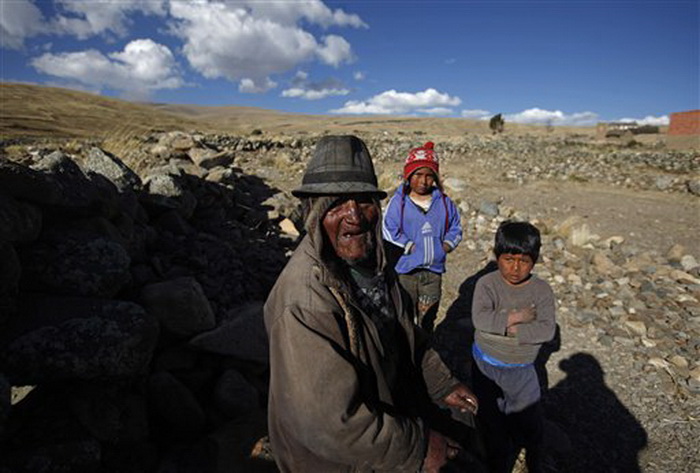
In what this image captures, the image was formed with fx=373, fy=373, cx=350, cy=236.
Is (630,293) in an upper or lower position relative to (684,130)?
lower

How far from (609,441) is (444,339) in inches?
70.4

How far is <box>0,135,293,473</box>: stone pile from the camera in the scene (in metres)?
2.01

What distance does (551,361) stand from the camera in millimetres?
4152

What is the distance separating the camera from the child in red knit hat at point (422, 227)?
3.68 meters

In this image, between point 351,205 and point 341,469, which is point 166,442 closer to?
point 341,469

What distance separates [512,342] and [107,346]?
2.49 m

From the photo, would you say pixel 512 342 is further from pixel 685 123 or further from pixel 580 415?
pixel 685 123

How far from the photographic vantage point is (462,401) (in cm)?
201

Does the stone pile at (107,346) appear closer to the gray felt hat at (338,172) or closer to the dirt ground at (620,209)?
the gray felt hat at (338,172)

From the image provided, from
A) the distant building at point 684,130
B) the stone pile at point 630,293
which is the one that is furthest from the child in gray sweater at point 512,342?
the distant building at point 684,130

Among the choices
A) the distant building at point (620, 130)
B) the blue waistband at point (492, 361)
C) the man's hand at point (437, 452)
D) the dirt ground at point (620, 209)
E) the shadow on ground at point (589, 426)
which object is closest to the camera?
the man's hand at point (437, 452)

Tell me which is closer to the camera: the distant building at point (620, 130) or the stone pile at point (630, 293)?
the stone pile at point (630, 293)

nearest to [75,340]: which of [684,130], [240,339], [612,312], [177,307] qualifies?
[177,307]

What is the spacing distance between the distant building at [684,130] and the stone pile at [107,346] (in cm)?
2461
